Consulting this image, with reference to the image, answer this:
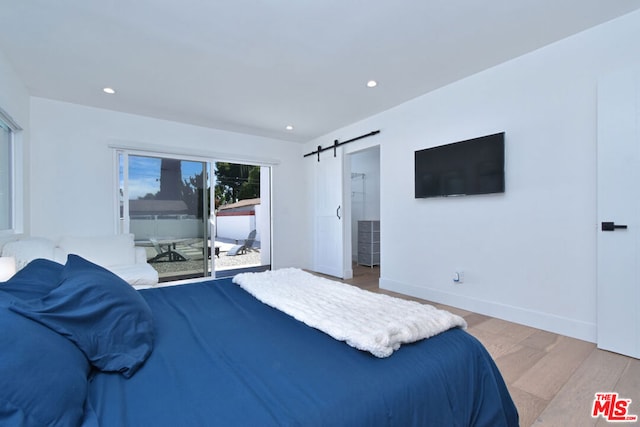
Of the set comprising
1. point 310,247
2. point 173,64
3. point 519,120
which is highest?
point 173,64

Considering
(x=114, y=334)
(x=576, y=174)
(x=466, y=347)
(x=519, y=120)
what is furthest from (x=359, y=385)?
(x=519, y=120)

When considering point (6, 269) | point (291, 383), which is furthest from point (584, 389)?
point (6, 269)

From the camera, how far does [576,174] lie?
2.40 metres

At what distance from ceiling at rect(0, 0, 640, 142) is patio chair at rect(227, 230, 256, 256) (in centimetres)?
386

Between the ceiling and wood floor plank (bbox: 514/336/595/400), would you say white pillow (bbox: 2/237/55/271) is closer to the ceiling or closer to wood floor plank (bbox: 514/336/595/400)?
the ceiling

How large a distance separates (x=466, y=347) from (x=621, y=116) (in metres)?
2.34

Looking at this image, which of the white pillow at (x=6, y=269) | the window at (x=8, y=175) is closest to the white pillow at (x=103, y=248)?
the window at (x=8, y=175)

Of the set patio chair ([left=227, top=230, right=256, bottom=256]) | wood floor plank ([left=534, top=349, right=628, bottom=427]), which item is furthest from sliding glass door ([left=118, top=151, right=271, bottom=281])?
wood floor plank ([left=534, top=349, right=628, bottom=427])

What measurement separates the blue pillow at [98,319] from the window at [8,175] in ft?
9.11

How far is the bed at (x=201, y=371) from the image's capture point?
2.36ft

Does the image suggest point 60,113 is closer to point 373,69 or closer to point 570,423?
point 373,69

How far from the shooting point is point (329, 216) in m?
5.05

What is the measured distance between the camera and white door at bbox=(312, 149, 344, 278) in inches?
189

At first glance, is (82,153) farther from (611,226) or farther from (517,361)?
(611,226)
